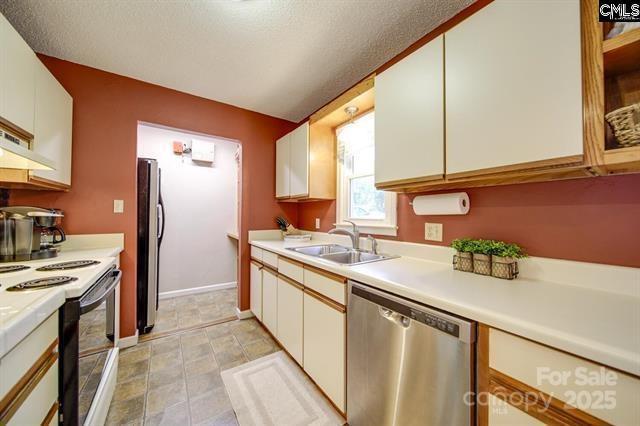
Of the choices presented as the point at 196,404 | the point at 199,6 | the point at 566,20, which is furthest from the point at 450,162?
the point at 196,404

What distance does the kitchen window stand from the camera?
192 centimetres

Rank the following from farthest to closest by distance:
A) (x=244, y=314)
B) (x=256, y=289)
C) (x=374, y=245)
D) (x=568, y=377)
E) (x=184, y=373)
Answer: (x=244, y=314) → (x=256, y=289) → (x=374, y=245) → (x=184, y=373) → (x=568, y=377)

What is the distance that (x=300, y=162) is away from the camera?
2.41m

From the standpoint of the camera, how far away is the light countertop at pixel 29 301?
616mm

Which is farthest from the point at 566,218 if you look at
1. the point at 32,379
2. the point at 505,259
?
the point at 32,379

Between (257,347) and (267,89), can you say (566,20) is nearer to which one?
(267,89)

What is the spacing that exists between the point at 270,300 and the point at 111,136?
203cm

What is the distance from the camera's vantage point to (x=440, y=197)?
141 centimetres

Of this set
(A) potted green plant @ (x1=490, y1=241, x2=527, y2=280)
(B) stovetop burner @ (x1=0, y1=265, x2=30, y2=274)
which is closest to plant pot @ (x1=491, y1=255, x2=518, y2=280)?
(A) potted green plant @ (x1=490, y1=241, x2=527, y2=280)

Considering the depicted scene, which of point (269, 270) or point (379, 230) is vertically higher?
point (379, 230)

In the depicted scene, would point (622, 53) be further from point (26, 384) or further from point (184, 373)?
point (184, 373)

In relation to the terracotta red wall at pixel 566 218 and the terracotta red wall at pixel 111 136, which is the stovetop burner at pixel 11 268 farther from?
the terracotta red wall at pixel 566 218

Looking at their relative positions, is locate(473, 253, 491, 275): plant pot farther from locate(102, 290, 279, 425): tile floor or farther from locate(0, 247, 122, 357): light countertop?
locate(0, 247, 122, 357): light countertop

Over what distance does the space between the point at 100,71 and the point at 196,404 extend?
2732mm
